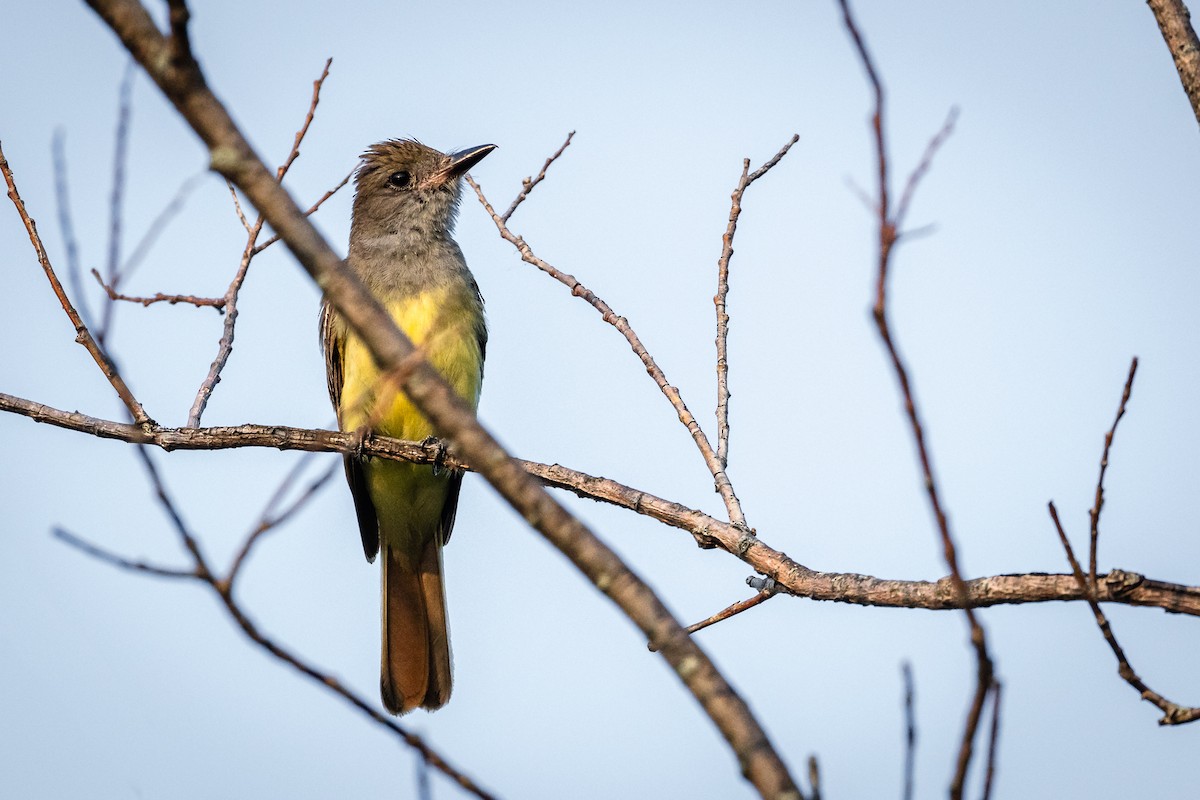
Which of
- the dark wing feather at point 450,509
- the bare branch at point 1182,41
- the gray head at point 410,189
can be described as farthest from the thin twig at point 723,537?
the gray head at point 410,189

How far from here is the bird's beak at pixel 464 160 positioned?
840 centimetres

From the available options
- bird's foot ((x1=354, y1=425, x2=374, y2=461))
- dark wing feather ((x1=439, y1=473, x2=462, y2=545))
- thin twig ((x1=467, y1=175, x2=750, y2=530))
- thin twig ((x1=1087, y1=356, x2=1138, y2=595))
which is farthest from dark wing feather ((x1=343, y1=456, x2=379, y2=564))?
thin twig ((x1=1087, y1=356, x2=1138, y2=595))

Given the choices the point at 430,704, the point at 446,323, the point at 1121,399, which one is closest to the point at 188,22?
the point at 1121,399

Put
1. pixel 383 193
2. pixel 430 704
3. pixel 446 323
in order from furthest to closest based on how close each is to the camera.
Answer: pixel 383 193
pixel 430 704
pixel 446 323

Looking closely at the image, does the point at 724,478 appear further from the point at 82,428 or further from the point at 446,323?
the point at 446,323

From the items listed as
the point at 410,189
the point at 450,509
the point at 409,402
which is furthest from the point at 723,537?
the point at 410,189

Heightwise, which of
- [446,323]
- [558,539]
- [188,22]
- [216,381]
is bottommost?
[558,539]

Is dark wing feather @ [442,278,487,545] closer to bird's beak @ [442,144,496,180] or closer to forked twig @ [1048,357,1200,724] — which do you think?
bird's beak @ [442,144,496,180]

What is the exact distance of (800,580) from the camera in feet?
12.6

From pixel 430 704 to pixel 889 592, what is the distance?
4.57 metres

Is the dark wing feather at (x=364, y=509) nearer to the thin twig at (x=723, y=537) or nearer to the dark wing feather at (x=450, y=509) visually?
the dark wing feather at (x=450, y=509)

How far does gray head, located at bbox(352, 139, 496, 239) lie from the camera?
8.37m

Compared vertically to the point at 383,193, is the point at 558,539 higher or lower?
lower

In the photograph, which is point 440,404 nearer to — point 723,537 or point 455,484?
point 723,537
